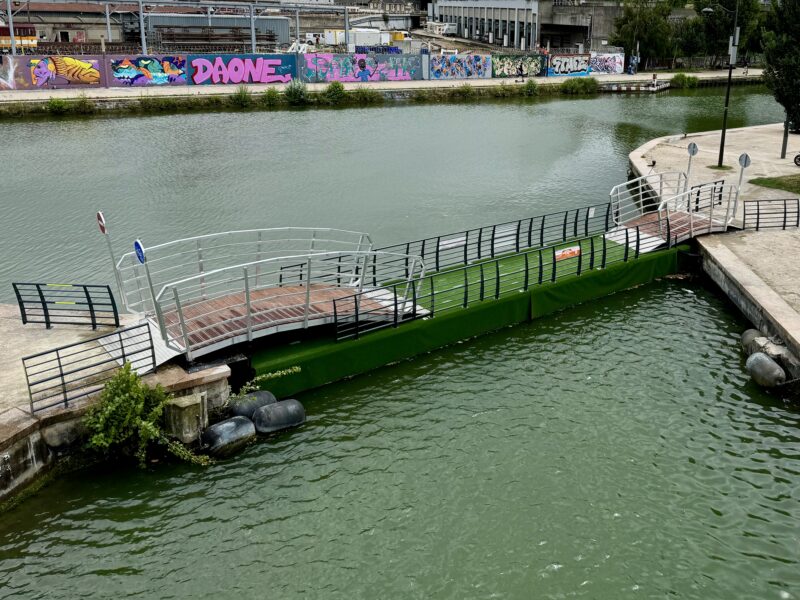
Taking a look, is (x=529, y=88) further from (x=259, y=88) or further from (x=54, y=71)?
(x=54, y=71)

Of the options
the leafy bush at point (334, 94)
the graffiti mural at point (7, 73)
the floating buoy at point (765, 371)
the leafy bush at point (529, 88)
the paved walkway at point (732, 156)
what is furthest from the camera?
the leafy bush at point (529, 88)

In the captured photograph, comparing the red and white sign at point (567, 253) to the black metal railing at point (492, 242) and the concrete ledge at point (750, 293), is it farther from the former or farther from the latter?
the concrete ledge at point (750, 293)

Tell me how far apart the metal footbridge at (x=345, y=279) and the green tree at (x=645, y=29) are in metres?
59.9

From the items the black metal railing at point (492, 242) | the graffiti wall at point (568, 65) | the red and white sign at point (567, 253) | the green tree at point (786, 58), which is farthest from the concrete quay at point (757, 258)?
the graffiti wall at point (568, 65)

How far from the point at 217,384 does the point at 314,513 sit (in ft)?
11.6

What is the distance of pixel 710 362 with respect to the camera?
18.7m

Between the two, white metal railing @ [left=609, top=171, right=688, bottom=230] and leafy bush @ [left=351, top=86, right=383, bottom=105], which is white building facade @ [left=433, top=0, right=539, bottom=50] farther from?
white metal railing @ [left=609, top=171, right=688, bottom=230]

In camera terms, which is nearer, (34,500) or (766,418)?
(34,500)

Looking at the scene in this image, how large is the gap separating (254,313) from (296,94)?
4811 centimetres

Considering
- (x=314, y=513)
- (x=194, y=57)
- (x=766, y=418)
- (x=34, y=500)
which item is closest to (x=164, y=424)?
(x=34, y=500)

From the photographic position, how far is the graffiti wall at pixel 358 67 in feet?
227

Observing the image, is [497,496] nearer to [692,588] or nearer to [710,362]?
[692,588]

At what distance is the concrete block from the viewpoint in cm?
1441

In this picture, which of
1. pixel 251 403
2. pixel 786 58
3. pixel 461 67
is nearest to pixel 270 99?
pixel 461 67
